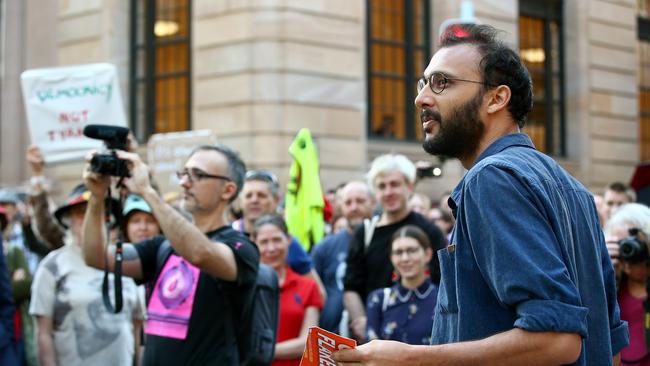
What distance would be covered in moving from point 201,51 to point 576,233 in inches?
532

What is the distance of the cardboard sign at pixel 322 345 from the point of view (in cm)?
242

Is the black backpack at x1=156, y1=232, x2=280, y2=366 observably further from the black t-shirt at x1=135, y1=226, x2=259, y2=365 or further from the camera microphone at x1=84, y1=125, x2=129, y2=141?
the camera microphone at x1=84, y1=125, x2=129, y2=141

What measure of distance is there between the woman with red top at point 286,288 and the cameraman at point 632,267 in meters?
2.05

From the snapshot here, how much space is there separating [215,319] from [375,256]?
235cm

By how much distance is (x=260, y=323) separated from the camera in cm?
494

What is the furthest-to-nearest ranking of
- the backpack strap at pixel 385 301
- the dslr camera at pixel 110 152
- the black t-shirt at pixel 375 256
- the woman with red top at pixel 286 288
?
1. the black t-shirt at pixel 375 256
2. the woman with red top at pixel 286 288
3. the backpack strap at pixel 385 301
4. the dslr camera at pixel 110 152

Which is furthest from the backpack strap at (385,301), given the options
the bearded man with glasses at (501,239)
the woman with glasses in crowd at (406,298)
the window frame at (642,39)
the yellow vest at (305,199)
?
the window frame at (642,39)

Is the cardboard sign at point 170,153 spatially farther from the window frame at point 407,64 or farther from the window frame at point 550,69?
the window frame at point 550,69

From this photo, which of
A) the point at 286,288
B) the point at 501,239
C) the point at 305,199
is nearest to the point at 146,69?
the point at 305,199

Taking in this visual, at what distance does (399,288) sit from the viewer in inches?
244

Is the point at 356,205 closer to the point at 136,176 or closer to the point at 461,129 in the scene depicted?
the point at 136,176

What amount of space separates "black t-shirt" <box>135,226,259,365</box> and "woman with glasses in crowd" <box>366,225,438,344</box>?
5.33 feet

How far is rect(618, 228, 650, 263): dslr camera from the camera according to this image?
5.29m

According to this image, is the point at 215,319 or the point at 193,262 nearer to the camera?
the point at 193,262
